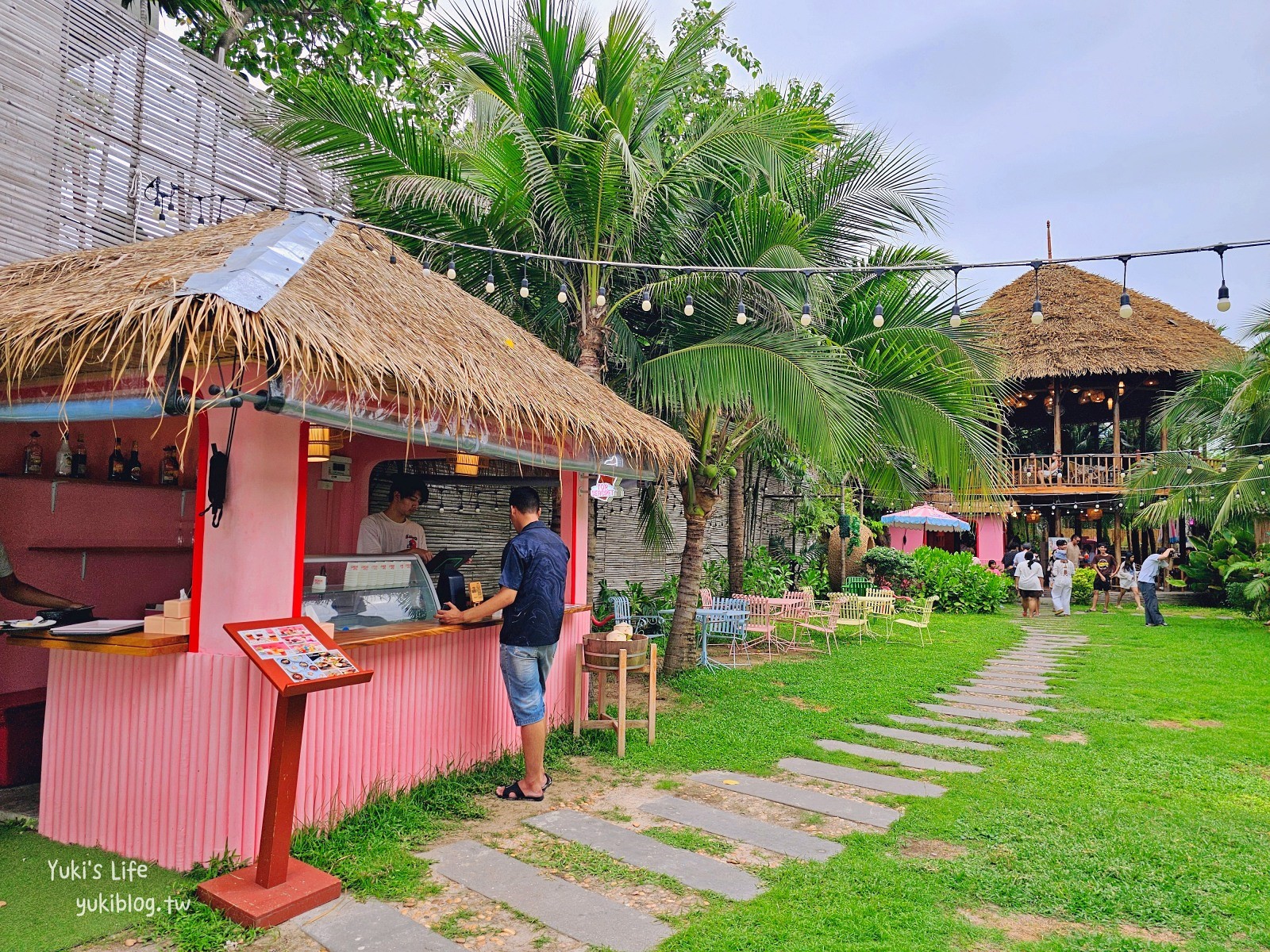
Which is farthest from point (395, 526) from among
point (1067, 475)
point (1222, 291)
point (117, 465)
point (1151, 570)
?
point (1067, 475)

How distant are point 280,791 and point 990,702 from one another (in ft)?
23.8

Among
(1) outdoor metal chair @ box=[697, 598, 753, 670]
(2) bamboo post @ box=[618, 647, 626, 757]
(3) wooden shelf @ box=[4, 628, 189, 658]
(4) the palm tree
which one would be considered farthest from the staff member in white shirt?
(4) the palm tree

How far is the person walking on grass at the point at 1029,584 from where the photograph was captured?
17.0m

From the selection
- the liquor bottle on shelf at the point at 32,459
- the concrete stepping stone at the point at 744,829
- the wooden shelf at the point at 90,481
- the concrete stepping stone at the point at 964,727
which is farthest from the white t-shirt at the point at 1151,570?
the liquor bottle on shelf at the point at 32,459

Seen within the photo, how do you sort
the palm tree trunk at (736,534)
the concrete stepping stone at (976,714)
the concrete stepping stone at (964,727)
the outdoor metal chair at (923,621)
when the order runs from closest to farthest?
the concrete stepping stone at (964,727)
the concrete stepping stone at (976,714)
the palm tree trunk at (736,534)
the outdoor metal chair at (923,621)

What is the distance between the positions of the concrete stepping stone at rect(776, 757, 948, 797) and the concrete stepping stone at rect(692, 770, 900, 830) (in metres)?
0.33

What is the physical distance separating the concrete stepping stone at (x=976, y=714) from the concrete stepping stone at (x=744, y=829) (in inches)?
150

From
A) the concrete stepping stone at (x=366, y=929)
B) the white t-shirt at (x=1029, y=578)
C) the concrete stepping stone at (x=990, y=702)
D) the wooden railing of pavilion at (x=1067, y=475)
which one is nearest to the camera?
the concrete stepping stone at (x=366, y=929)

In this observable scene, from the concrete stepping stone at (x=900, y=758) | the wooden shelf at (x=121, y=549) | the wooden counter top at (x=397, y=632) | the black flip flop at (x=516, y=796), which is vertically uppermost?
the wooden shelf at (x=121, y=549)

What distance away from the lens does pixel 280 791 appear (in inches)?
136

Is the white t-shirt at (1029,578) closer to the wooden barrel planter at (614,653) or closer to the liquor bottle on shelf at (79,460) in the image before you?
the wooden barrel planter at (614,653)

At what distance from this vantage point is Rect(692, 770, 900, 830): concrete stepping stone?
476cm

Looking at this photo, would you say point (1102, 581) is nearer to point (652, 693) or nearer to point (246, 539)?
point (652, 693)

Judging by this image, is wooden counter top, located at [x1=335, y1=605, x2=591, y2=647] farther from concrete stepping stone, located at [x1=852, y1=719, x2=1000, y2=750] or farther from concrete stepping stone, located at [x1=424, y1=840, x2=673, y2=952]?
concrete stepping stone, located at [x1=852, y1=719, x2=1000, y2=750]
